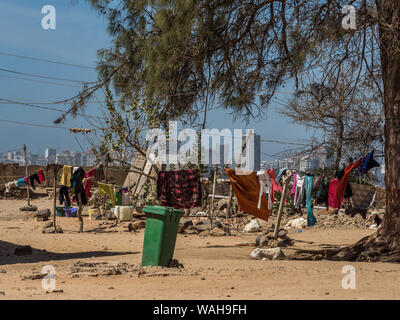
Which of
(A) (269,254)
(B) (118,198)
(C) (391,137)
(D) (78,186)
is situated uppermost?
(C) (391,137)

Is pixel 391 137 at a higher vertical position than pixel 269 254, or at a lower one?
higher

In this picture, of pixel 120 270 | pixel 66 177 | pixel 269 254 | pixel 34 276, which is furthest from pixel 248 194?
pixel 34 276

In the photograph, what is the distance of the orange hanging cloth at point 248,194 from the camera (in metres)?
13.0

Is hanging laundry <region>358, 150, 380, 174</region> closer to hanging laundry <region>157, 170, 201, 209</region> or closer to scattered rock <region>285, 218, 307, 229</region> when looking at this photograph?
hanging laundry <region>157, 170, 201, 209</region>

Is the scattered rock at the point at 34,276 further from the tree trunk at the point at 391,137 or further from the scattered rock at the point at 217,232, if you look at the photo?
the scattered rock at the point at 217,232

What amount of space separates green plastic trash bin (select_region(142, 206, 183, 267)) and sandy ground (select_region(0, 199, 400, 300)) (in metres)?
0.41

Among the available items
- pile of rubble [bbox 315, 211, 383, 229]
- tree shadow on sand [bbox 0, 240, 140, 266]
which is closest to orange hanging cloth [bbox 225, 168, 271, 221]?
tree shadow on sand [bbox 0, 240, 140, 266]

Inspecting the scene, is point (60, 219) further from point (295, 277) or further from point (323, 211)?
point (295, 277)

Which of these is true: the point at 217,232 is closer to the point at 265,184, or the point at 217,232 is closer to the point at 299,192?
the point at 265,184

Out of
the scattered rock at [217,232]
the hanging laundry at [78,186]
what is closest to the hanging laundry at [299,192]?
the scattered rock at [217,232]

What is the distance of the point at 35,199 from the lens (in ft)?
88.0

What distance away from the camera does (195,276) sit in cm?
696

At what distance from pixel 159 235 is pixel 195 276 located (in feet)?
3.61

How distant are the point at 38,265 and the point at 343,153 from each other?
597 inches
